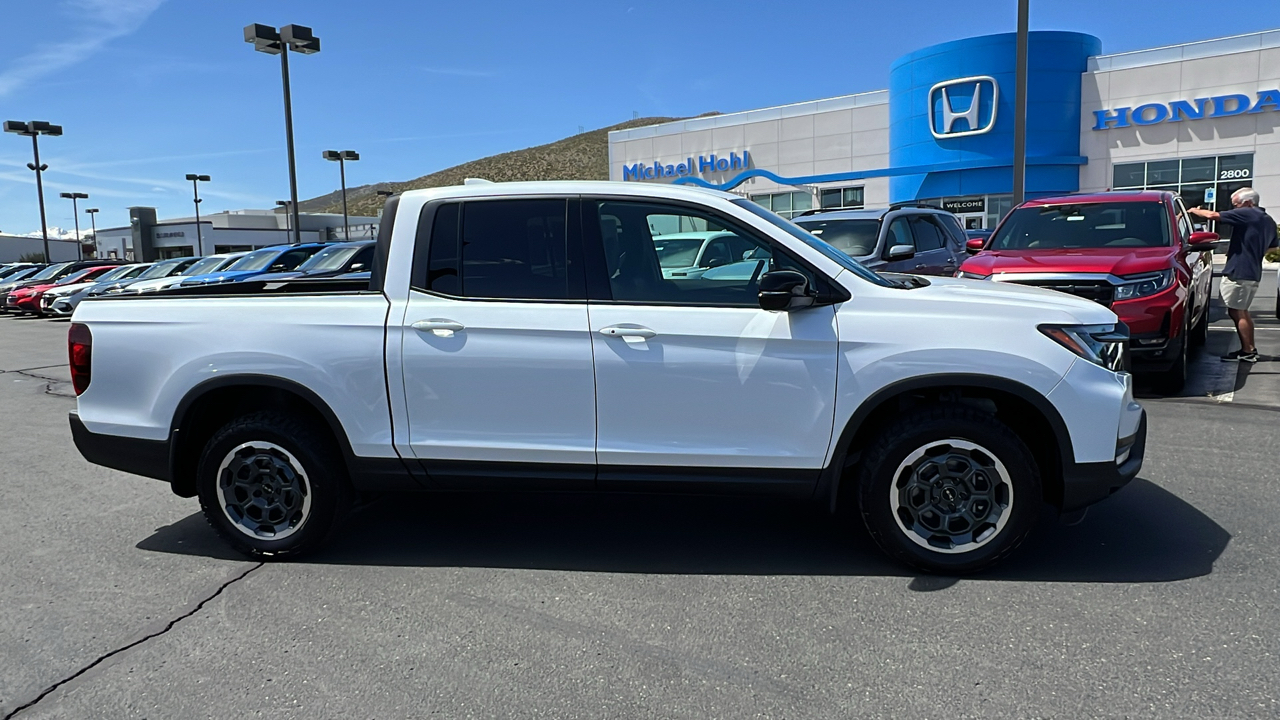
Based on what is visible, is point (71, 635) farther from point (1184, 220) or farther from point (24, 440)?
point (1184, 220)

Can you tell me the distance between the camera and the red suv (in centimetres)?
779

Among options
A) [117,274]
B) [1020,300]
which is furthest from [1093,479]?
[117,274]

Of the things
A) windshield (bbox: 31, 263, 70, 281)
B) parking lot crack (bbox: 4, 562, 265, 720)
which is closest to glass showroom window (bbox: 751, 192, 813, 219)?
windshield (bbox: 31, 263, 70, 281)


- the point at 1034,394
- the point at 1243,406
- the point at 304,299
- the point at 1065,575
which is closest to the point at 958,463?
the point at 1034,394

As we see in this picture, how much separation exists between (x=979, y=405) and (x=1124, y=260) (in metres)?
4.88

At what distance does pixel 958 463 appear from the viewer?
3.95 metres

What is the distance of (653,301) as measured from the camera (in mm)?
4070

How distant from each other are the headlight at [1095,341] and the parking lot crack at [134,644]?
3771 millimetres

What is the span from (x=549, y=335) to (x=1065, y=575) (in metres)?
2.50

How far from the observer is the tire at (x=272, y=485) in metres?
4.33

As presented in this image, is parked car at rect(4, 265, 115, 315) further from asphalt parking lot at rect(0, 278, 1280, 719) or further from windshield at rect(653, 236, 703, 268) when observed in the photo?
windshield at rect(653, 236, 703, 268)

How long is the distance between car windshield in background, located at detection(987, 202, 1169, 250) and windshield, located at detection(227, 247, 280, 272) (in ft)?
49.8

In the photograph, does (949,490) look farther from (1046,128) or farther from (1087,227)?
(1046,128)

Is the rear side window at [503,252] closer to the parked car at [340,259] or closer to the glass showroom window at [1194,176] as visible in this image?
the parked car at [340,259]
